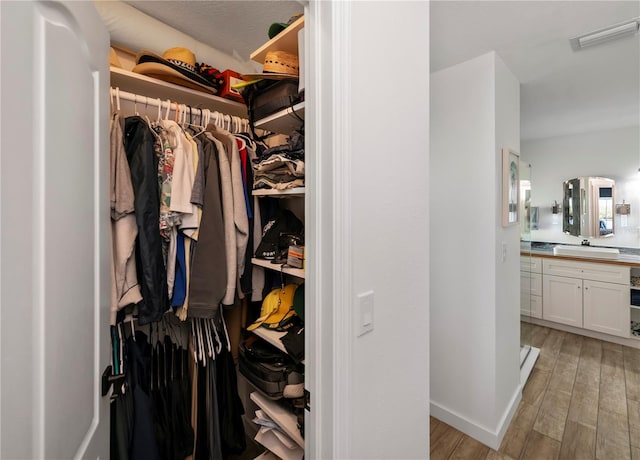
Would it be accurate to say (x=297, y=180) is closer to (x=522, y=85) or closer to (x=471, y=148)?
(x=471, y=148)

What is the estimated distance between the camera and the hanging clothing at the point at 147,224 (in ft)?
3.62

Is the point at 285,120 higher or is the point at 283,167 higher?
the point at 285,120

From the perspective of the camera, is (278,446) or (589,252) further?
(589,252)

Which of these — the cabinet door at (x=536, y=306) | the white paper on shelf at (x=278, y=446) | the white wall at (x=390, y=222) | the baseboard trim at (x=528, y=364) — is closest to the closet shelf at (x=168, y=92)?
the white wall at (x=390, y=222)

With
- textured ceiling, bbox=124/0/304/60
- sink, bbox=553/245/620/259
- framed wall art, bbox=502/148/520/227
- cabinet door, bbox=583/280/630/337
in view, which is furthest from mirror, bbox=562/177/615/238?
textured ceiling, bbox=124/0/304/60

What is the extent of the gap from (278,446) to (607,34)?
8.56 ft

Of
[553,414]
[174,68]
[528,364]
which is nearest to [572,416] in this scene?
[553,414]

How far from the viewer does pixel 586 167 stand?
3564mm

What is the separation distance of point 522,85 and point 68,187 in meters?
2.80

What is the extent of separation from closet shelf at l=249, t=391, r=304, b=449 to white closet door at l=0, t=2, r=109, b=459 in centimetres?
60

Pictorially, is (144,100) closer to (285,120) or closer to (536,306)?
(285,120)

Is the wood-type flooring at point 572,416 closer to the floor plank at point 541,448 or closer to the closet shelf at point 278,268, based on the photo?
the floor plank at point 541,448

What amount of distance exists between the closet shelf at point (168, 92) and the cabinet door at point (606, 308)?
386 centimetres

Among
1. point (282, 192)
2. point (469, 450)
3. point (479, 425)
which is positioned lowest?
point (469, 450)
